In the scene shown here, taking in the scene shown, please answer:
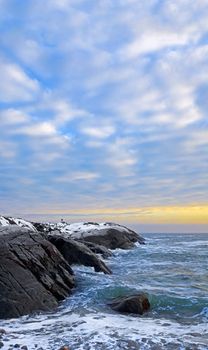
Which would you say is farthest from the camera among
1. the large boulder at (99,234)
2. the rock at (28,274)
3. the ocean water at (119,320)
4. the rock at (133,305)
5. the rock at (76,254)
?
the large boulder at (99,234)

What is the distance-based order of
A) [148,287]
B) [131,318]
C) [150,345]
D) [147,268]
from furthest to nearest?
[147,268], [148,287], [131,318], [150,345]

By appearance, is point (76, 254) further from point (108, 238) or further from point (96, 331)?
point (108, 238)

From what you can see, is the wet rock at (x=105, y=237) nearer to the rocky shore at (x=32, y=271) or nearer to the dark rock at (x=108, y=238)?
the dark rock at (x=108, y=238)

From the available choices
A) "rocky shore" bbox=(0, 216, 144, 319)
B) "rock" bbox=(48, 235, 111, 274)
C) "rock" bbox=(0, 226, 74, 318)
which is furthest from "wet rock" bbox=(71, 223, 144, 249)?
"rock" bbox=(0, 226, 74, 318)

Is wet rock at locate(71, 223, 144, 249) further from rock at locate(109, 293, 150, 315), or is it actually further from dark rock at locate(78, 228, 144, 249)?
rock at locate(109, 293, 150, 315)

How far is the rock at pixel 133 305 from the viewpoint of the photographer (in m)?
13.5

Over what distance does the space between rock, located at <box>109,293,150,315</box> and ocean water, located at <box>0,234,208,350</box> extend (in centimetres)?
27

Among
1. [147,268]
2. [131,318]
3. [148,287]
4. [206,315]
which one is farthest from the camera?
[147,268]

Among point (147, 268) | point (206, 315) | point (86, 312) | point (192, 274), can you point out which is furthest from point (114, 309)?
point (147, 268)

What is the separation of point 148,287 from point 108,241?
2421 centimetres

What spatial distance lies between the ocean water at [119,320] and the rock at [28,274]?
0.54 m

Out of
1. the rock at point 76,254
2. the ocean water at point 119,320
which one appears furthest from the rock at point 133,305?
the rock at point 76,254

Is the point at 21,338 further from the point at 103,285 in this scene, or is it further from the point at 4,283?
the point at 103,285

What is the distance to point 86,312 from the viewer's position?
13.4 meters
